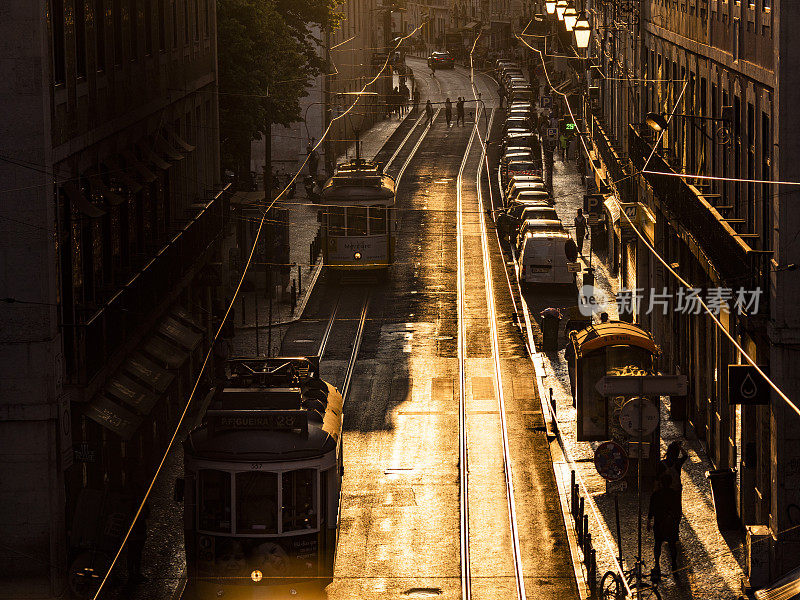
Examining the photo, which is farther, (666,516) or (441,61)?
(441,61)

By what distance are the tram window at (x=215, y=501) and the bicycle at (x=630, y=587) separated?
510 centimetres

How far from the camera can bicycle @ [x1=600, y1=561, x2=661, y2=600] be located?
20.2 metres

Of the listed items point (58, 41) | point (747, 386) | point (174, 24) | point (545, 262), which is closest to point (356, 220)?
point (545, 262)

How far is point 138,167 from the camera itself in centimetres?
3064

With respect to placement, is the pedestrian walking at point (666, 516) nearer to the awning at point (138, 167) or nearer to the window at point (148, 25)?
the awning at point (138, 167)

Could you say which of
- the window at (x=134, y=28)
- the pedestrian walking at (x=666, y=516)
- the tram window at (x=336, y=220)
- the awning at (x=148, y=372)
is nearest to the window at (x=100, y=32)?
the window at (x=134, y=28)

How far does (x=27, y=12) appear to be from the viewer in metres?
22.7

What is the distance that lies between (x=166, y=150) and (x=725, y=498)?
1480 centimetres

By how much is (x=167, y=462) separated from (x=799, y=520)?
1296 centimetres

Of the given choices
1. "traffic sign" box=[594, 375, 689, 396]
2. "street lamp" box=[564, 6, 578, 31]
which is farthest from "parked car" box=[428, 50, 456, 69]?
"traffic sign" box=[594, 375, 689, 396]

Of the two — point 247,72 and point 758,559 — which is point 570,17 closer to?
point 758,559

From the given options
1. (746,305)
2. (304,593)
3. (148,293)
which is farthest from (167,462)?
(746,305)

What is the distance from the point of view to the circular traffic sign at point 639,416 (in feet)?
69.3

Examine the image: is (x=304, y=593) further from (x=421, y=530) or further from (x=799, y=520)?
(x=799, y=520)
